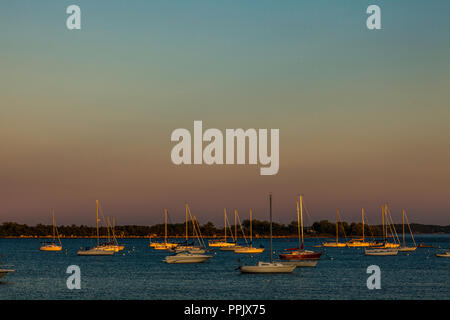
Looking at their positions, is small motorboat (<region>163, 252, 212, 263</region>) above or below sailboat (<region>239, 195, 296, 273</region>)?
below

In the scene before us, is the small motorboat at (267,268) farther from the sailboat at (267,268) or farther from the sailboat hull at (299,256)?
the sailboat hull at (299,256)

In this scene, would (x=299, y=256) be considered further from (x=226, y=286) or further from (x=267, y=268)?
(x=226, y=286)

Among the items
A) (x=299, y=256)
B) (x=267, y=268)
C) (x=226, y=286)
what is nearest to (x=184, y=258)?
(x=299, y=256)

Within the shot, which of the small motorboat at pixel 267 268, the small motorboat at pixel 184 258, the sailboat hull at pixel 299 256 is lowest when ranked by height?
the small motorboat at pixel 184 258

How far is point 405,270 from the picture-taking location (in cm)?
10062

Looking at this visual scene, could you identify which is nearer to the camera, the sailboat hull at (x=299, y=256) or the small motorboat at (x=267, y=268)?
the small motorboat at (x=267, y=268)

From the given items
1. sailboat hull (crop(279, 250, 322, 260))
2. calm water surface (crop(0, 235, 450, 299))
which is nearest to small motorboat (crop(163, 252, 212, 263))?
calm water surface (crop(0, 235, 450, 299))

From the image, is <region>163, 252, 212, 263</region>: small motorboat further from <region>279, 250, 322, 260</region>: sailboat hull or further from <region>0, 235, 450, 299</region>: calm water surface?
<region>279, 250, 322, 260</region>: sailboat hull

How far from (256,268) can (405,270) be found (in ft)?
113

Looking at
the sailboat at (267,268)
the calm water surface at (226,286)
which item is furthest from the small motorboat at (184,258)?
the sailboat at (267,268)
